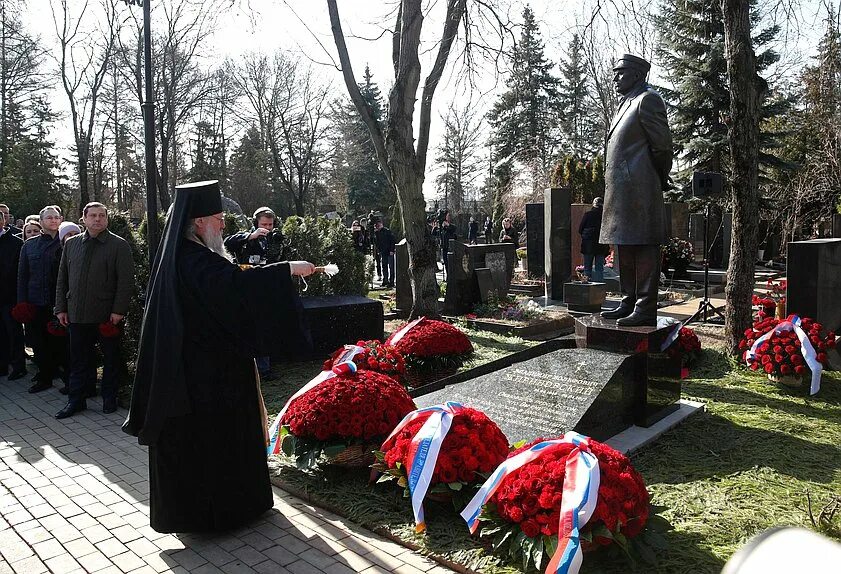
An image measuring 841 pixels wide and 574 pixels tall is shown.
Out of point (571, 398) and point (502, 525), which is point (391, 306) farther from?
point (502, 525)

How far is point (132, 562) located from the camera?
149 inches

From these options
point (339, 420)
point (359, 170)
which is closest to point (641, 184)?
point (339, 420)

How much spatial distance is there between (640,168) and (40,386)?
6926mm

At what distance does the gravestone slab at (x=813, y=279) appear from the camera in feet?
25.6

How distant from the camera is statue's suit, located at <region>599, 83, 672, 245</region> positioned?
5500mm

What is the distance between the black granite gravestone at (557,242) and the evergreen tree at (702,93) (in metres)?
12.6

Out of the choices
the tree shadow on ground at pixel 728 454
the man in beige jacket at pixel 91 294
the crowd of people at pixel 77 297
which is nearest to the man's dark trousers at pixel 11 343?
the crowd of people at pixel 77 297

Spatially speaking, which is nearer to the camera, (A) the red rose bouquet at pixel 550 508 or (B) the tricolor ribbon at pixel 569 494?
(B) the tricolor ribbon at pixel 569 494

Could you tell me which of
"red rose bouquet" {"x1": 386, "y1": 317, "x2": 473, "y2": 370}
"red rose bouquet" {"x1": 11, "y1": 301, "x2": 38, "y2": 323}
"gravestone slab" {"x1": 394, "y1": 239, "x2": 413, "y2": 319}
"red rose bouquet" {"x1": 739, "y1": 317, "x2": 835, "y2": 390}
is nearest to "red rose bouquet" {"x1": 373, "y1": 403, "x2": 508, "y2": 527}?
"red rose bouquet" {"x1": 386, "y1": 317, "x2": 473, "y2": 370}

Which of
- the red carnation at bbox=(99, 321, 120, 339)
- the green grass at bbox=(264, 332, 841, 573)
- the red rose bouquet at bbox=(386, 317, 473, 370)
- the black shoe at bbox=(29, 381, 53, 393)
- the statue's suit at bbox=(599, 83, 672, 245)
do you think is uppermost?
the statue's suit at bbox=(599, 83, 672, 245)

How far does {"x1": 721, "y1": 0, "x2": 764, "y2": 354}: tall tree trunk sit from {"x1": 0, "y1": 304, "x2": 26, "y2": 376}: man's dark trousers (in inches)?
348

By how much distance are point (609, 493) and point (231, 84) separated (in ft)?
113

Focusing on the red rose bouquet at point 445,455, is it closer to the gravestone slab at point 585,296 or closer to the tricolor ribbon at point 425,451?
the tricolor ribbon at point 425,451

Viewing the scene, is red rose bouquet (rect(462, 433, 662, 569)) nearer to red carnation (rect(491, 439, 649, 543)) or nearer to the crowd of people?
red carnation (rect(491, 439, 649, 543))
